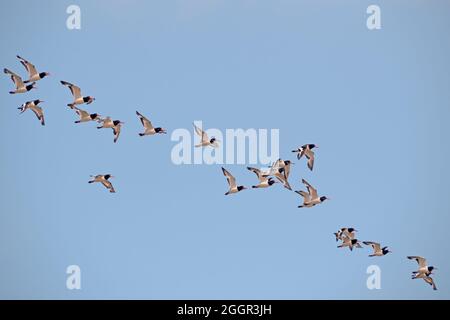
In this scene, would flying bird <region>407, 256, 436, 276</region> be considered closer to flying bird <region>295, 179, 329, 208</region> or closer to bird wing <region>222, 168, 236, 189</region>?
flying bird <region>295, 179, 329, 208</region>

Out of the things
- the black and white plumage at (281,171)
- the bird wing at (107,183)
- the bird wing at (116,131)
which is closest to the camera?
the black and white plumage at (281,171)

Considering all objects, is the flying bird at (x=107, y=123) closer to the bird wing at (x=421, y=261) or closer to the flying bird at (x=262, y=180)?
the flying bird at (x=262, y=180)

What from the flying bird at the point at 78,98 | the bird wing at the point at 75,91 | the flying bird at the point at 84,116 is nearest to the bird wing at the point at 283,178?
the flying bird at the point at 84,116

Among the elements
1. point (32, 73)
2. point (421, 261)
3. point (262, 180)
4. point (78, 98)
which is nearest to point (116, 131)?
point (78, 98)

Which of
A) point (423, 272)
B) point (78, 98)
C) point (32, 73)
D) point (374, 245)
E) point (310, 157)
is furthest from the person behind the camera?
point (374, 245)

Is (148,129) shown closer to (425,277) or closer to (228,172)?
(228,172)

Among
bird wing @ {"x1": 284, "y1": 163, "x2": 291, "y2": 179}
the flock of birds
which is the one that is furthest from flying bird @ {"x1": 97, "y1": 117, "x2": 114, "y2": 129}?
bird wing @ {"x1": 284, "y1": 163, "x2": 291, "y2": 179}
